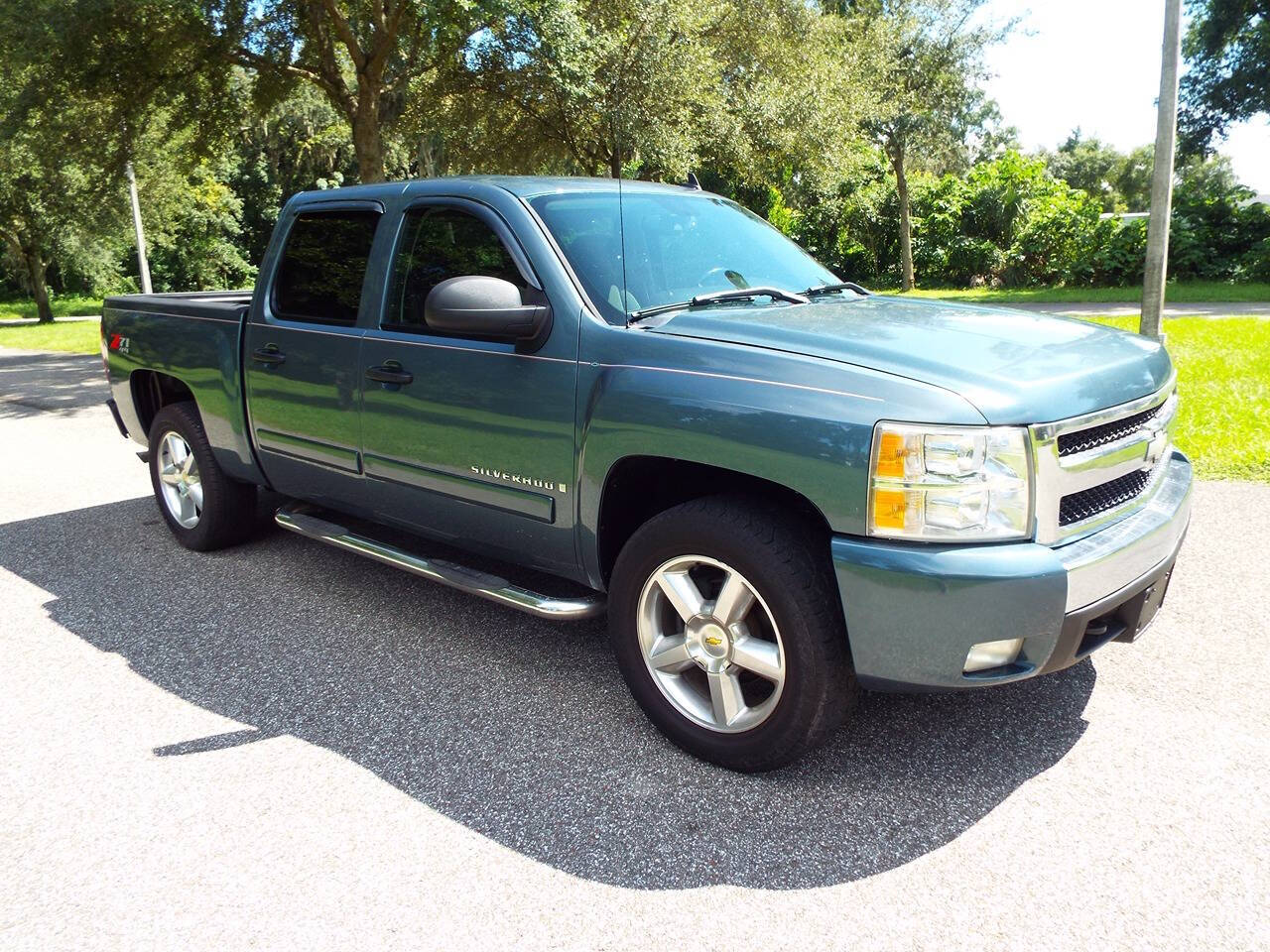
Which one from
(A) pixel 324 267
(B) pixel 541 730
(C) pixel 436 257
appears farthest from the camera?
(A) pixel 324 267

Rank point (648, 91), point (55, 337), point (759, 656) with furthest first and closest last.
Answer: point (55, 337) < point (648, 91) < point (759, 656)

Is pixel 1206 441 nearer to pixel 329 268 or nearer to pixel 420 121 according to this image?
pixel 329 268

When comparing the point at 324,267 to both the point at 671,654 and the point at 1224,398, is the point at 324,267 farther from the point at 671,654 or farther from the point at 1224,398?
the point at 1224,398

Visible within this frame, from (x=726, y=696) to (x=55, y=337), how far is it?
26.7m

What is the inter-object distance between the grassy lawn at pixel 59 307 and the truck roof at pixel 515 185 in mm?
39264

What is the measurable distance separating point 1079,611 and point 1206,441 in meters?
5.16

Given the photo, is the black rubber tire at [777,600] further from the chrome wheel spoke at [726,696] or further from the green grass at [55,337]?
the green grass at [55,337]

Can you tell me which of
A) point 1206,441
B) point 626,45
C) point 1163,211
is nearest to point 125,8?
point 626,45

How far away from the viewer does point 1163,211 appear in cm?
1033

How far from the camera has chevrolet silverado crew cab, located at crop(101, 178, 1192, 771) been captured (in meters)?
2.73

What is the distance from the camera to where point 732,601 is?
10.1 ft

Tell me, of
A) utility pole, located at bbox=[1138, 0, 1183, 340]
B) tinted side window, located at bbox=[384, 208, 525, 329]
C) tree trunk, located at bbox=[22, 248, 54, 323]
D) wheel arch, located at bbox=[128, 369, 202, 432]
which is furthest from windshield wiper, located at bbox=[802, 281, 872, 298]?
tree trunk, located at bbox=[22, 248, 54, 323]

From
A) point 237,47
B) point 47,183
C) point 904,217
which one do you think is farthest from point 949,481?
point 47,183

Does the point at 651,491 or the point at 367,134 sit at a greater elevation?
the point at 367,134
